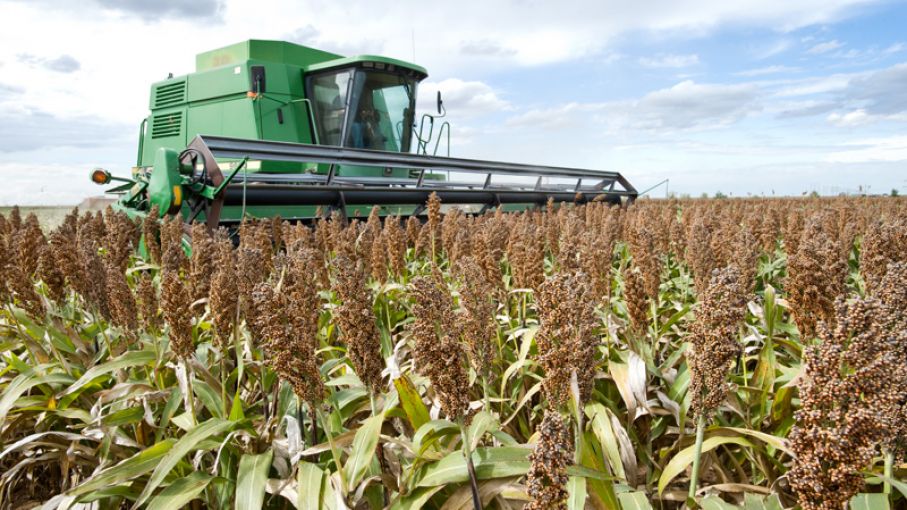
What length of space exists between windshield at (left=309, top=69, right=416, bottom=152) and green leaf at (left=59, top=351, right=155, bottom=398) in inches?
328

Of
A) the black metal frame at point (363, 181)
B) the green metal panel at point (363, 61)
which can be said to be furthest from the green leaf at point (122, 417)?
the green metal panel at point (363, 61)

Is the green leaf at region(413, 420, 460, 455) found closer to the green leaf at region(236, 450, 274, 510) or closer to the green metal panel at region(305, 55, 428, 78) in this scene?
the green leaf at region(236, 450, 274, 510)

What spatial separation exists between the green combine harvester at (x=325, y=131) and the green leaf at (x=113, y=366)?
16.7 feet

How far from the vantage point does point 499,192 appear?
34.4 ft

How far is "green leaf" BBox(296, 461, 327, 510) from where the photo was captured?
1.76 metres

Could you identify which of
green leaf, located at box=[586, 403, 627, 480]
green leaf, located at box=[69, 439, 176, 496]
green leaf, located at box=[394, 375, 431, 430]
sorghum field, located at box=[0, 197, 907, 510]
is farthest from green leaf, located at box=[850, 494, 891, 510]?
green leaf, located at box=[69, 439, 176, 496]

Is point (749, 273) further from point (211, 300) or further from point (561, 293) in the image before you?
point (211, 300)

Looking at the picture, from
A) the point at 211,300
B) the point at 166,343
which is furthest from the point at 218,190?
the point at 211,300

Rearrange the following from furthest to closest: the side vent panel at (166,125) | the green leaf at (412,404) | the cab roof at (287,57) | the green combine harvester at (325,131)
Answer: the side vent panel at (166,125)
the cab roof at (287,57)
the green combine harvester at (325,131)
the green leaf at (412,404)

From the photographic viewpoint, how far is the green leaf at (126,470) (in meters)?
1.88

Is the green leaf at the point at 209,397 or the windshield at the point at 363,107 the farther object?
the windshield at the point at 363,107

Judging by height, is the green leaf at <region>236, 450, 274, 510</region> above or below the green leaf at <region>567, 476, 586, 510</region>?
below

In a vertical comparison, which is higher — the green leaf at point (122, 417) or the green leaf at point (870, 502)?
the green leaf at point (870, 502)

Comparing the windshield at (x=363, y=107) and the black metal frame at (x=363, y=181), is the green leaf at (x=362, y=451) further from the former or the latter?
the windshield at (x=363, y=107)
